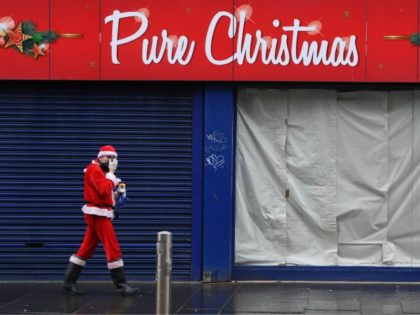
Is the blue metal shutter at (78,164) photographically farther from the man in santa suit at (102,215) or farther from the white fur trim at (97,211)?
the white fur trim at (97,211)

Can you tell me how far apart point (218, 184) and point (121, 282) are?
1.92m

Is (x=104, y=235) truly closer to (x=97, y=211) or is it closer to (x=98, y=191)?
(x=97, y=211)

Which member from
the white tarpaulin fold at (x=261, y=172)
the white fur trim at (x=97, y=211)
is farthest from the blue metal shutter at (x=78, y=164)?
the white fur trim at (x=97, y=211)

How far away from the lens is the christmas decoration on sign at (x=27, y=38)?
10.9m

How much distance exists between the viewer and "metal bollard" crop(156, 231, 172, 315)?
733 centimetres

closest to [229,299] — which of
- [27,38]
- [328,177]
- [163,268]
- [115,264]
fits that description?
[115,264]

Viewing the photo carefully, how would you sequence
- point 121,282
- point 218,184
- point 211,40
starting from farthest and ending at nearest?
point 218,184
point 211,40
point 121,282

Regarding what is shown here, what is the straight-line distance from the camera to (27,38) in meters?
10.9

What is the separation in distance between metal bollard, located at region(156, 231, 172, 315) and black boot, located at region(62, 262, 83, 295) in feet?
9.48

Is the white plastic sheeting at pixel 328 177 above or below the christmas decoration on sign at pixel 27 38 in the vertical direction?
below

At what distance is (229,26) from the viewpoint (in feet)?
35.7

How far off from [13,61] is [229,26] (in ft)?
9.62

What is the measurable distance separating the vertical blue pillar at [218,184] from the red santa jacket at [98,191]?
1612 millimetres

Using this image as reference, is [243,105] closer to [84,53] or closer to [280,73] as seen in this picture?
[280,73]
